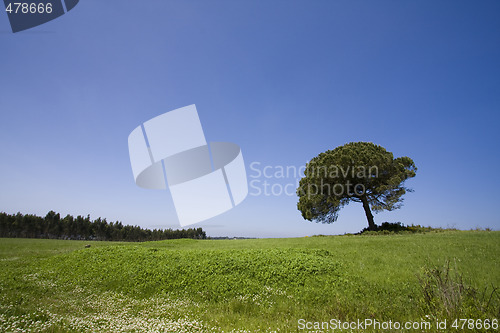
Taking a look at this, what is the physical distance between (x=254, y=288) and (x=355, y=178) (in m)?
26.4

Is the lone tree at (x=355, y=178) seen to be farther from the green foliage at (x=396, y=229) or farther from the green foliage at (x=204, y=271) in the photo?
the green foliage at (x=204, y=271)

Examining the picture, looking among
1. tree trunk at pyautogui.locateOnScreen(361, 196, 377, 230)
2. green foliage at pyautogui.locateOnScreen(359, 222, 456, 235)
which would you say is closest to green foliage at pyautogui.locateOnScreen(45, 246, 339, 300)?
green foliage at pyautogui.locateOnScreen(359, 222, 456, 235)

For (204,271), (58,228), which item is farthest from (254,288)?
(58,228)

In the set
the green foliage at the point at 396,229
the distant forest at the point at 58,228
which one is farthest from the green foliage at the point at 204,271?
the distant forest at the point at 58,228

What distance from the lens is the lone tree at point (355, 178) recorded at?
3209 centimetres

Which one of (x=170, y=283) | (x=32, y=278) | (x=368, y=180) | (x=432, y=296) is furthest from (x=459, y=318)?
(x=368, y=180)

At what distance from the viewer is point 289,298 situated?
418 inches

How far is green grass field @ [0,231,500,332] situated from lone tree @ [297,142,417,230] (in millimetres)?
14808

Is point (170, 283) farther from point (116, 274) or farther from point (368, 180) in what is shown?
point (368, 180)

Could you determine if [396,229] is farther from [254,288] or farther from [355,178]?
[254,288]

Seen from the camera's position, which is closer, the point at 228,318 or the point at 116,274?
the point at 228,318

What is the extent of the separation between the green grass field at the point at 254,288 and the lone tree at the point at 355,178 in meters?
14.8

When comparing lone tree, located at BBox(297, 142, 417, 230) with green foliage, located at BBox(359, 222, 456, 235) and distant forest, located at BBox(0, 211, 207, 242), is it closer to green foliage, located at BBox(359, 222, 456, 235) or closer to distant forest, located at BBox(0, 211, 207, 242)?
green foliage, located at BBox(359, 222, 456, 235)

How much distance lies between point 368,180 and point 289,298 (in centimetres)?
2705
